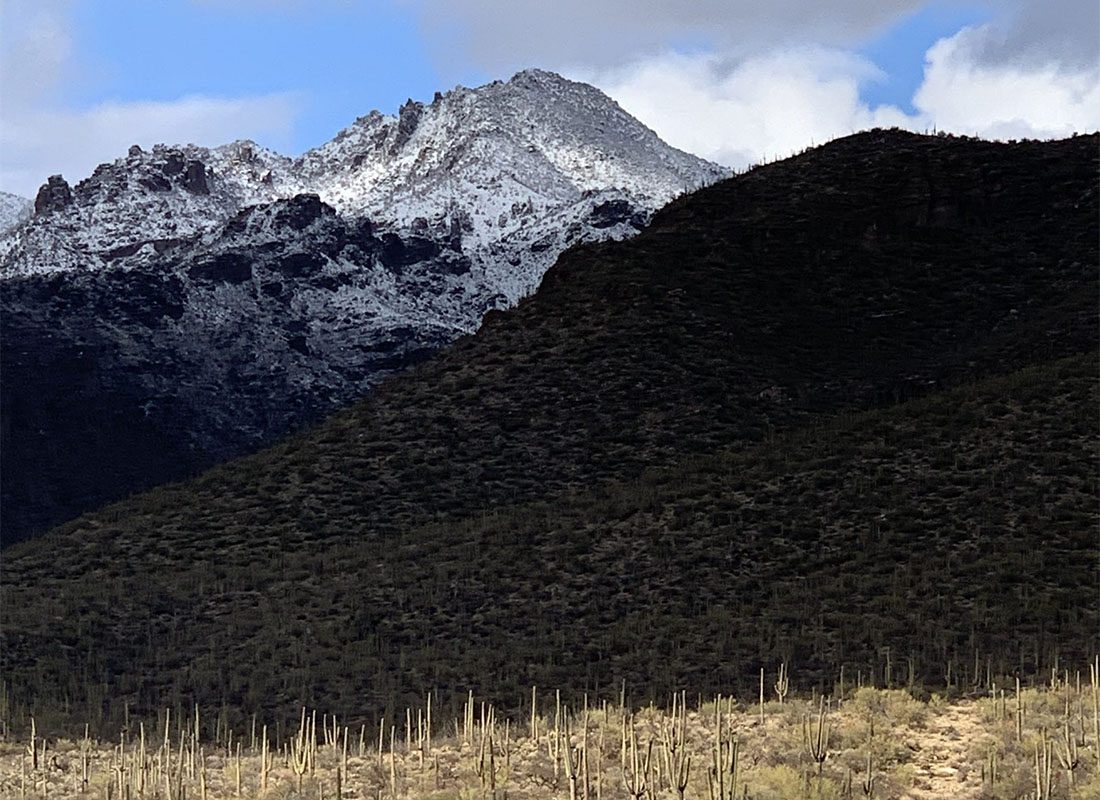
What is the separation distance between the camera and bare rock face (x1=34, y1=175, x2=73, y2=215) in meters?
187

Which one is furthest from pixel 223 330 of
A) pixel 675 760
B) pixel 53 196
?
pixel 675 760

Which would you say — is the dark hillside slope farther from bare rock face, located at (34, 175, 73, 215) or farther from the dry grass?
bare rock face, located at (34, 175, 73, 215)

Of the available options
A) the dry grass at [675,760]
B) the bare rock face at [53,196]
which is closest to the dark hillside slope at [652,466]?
the dry grass at [675,760]

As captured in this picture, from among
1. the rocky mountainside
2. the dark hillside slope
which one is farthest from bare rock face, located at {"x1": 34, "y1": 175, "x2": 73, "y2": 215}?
the dark hillside slope

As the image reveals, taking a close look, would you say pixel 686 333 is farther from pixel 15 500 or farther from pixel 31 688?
pixel 15 500

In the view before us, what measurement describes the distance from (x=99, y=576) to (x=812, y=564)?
18.2 m

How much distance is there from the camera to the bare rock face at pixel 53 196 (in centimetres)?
18675

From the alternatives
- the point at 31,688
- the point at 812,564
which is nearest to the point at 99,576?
the point at 31,688

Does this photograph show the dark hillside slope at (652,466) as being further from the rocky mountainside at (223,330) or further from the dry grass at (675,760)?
the rocky mountainside at (223,330)

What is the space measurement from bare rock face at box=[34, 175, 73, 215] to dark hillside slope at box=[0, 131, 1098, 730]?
136 meters

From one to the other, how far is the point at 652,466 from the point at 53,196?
15414 centimetres

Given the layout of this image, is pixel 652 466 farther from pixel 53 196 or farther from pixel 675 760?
pixel 53 196

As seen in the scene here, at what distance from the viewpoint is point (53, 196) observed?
188 m

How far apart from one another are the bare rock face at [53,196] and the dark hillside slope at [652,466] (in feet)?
446
